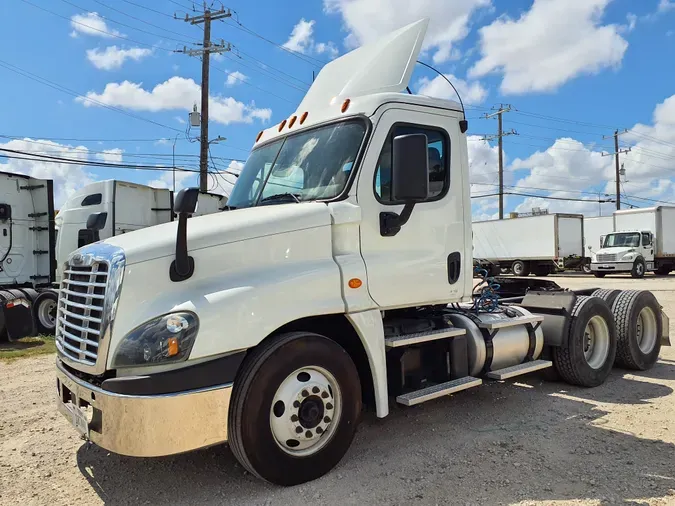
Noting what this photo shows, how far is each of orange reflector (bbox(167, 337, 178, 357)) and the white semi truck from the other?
1 centimetres

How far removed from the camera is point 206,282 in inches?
139

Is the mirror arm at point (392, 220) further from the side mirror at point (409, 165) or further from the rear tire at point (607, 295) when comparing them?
the rear tire at point (607, 295)

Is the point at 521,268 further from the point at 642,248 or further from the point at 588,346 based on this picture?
the point at 588,346

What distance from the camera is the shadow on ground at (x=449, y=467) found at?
3592mm

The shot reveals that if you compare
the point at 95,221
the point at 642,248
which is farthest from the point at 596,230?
the point at 95,221

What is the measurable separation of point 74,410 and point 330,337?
1871 mm

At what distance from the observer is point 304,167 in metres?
4.46

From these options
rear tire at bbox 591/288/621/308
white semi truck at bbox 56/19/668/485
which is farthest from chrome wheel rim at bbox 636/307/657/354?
white semi truck at bbox 56/19/668/485

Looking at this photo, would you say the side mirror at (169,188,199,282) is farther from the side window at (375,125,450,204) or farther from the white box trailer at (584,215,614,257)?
the white box trailer at (584,215,614,257)

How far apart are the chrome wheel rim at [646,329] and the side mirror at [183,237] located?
6316mm

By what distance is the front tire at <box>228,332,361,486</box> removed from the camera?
346 centimetres

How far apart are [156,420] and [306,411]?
1.00 m

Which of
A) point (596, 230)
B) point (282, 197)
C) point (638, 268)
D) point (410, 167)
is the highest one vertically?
point (596, 230)

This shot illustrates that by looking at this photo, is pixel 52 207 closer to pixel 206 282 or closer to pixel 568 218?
pixel 206 282
